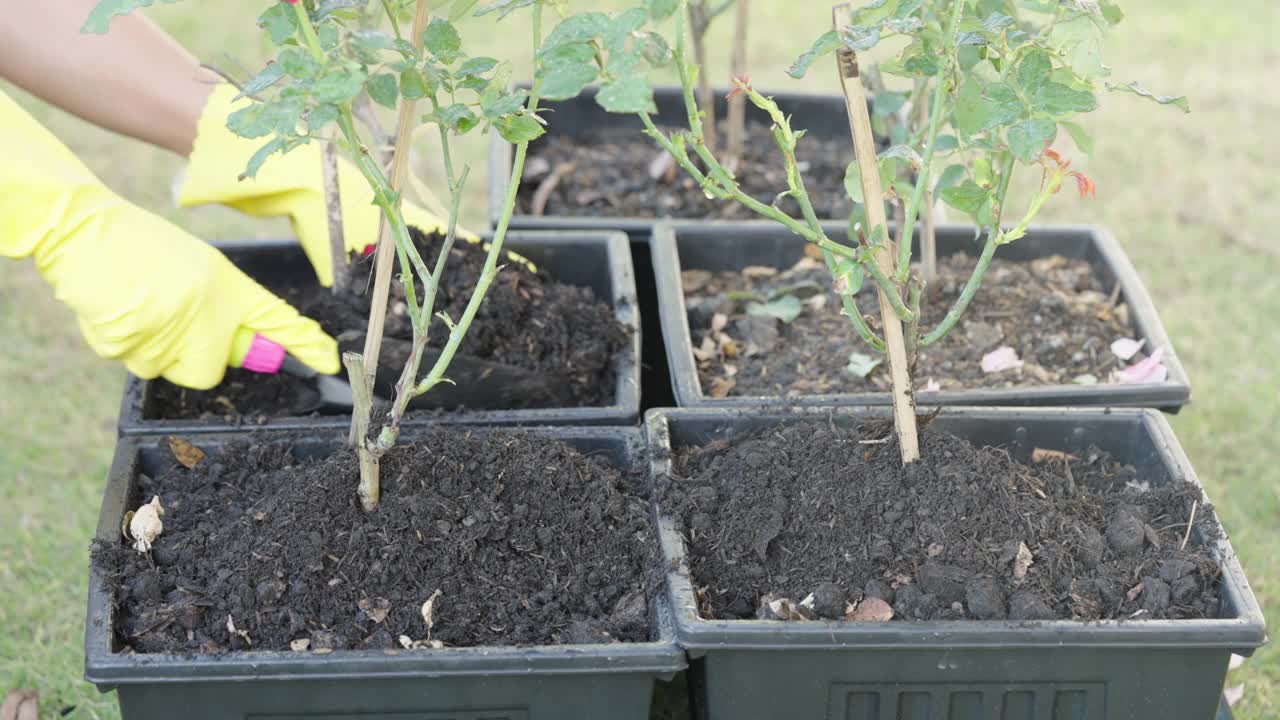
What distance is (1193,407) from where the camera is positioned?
7.77 ft

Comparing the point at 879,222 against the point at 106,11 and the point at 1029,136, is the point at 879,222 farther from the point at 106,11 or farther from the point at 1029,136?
the point at 106,11

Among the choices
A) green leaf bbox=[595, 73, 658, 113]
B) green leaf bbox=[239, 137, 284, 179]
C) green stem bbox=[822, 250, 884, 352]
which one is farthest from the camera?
green stem bbox=[822, 250, 884, 352]

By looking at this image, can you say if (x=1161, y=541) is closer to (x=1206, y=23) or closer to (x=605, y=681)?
(x=605, y=681)

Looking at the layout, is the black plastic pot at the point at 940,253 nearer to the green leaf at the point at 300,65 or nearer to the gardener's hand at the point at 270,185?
the gardener's hand at the point at 270,185

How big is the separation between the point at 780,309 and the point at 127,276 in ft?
3.07

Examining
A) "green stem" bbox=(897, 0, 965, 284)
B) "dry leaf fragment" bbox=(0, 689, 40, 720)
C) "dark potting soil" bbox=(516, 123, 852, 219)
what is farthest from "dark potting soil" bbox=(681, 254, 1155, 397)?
"dry leaf fragment" bbox=(0, 689, 40, 720)

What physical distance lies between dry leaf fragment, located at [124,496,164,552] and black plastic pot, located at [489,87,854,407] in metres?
0.72

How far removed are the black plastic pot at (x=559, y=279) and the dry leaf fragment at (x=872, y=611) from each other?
1.38ft

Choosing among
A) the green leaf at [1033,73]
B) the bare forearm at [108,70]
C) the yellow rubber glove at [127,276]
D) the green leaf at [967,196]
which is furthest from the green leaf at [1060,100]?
the bare forearm at [108,70]

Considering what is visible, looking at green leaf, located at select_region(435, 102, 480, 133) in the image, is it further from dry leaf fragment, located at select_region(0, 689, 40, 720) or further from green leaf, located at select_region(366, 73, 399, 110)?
dry leaf fragment, located at select_region(0, 689, 40, 720)

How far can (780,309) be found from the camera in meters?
1.86

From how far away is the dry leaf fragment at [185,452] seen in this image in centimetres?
140

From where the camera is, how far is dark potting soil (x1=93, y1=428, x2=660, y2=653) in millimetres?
1180

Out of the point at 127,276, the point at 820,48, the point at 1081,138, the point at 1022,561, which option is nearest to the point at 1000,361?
the point at 1081,138
